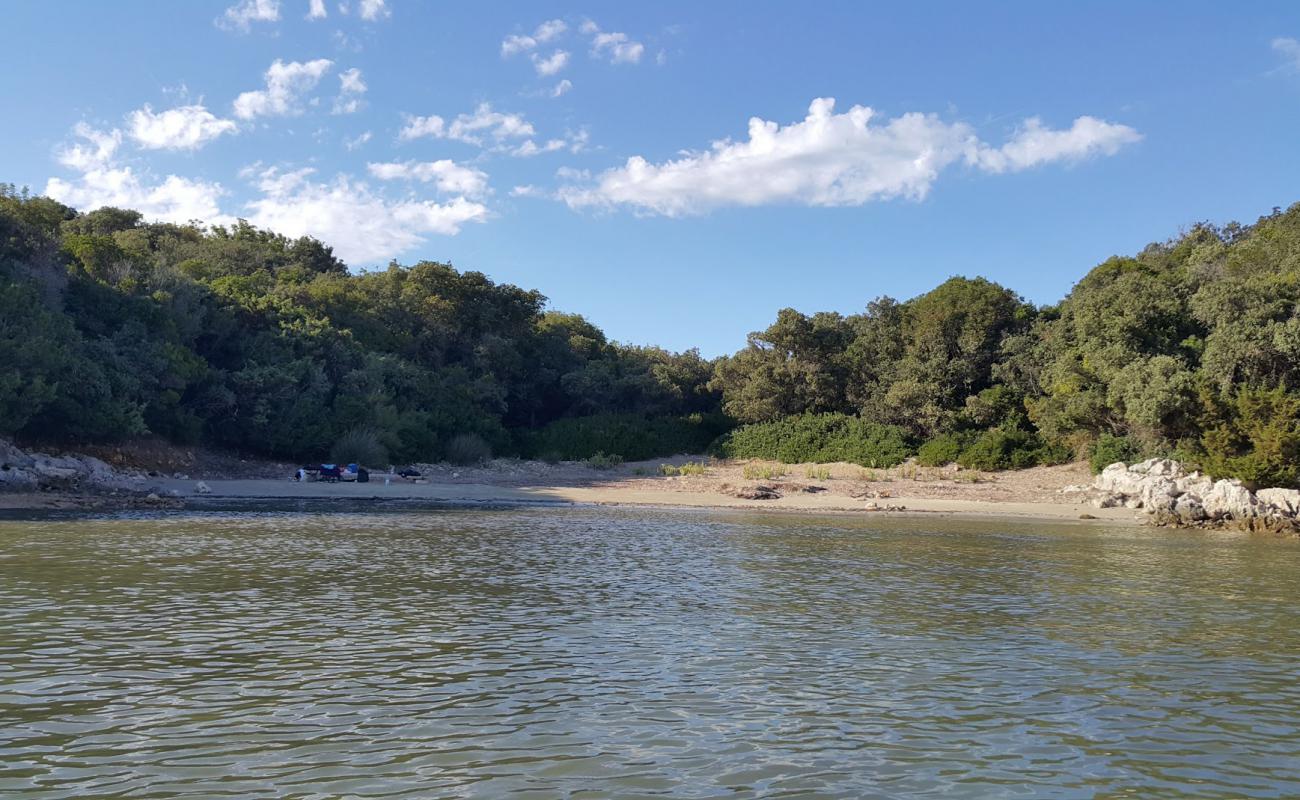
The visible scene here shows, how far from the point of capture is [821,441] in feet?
140

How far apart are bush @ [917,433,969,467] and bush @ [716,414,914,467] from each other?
3.02ft

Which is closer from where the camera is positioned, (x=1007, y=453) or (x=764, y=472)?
(x=1007, y=453)

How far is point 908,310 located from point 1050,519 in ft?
64.9

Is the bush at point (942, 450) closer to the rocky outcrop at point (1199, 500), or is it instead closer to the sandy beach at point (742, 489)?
the sandy beach at point (742, 489)

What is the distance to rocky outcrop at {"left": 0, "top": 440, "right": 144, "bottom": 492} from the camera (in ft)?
81.0

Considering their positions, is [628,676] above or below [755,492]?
below

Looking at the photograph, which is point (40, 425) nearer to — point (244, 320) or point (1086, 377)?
point (244, 320)

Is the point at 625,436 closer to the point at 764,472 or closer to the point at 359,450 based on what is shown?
the point at 764,472

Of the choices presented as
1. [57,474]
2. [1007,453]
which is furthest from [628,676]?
[1007,453]

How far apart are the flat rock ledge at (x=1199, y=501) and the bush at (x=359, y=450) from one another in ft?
87.4

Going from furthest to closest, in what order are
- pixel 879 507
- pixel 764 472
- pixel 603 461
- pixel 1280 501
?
pixel 603 461 → pixel 764 472 → pixel 879 507 → pixel 1280 501

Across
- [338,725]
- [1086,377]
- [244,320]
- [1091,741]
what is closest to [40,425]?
[244,320]

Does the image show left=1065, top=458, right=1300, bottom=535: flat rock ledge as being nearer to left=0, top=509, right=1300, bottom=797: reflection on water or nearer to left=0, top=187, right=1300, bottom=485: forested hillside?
left=0, top=187, right=1300, bottom=485: forested hillside

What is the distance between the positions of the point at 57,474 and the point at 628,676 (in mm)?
24380
